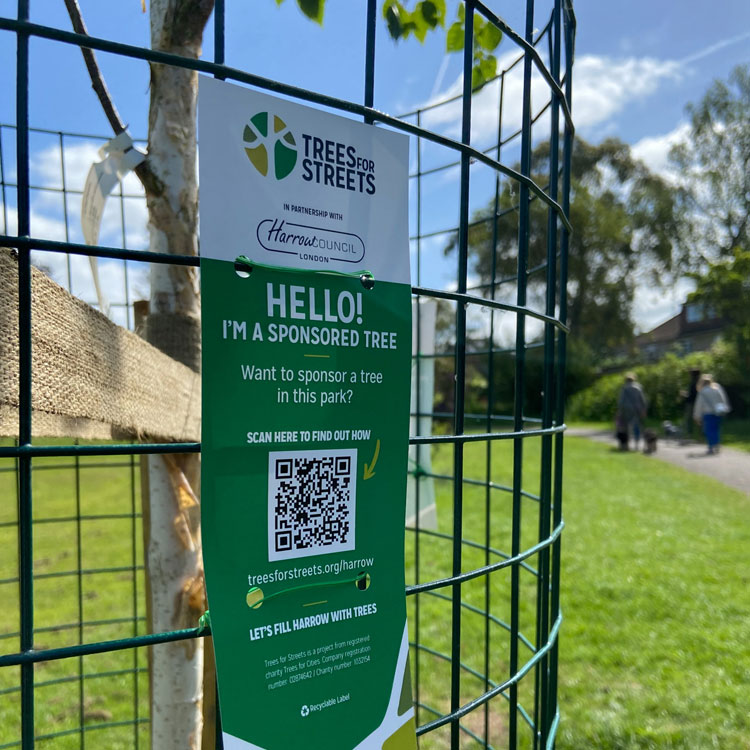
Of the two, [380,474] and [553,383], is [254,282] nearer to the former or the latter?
[380,474]

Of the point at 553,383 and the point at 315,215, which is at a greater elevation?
the point at 315,215

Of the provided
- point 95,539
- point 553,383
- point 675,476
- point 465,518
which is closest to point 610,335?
point 675,476

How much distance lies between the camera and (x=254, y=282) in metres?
0.95

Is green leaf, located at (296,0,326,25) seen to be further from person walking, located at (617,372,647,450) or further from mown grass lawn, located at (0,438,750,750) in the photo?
person walking, located at (617,372,647,450)

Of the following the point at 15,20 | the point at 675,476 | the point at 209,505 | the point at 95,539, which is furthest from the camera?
the point at 675,476

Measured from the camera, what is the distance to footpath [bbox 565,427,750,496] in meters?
9.91

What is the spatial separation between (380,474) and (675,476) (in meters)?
9.99

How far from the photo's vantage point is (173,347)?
151cm

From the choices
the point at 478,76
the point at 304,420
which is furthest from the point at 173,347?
the point at 478,76

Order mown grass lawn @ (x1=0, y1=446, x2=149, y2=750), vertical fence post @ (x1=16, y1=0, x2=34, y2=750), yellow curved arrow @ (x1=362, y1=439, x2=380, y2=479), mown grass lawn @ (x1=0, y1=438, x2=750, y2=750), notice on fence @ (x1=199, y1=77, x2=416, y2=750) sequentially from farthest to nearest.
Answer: mown grass lawn @ (x1=0, y1=438, x2=750, y2=750), mown grass lawn @ (x1=0, y1=446, x2=149, y2=750), yellow curved arrow @ (x1=362, y1=439, x2=380, y2=479), notice on fence @ (x1=199, y1=77, x2=416, y2=750), vertical fence post @ (x1=16, y1=0, x2=34, y2=750)

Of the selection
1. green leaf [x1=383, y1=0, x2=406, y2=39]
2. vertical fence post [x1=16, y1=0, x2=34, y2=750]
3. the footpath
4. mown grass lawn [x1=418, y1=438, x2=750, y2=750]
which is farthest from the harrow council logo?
the footpath

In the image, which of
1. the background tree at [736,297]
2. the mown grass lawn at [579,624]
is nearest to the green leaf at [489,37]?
the mown grass lawn at [579,624]

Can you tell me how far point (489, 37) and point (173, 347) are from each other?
114cm

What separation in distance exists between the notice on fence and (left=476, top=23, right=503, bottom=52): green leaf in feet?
2.60
